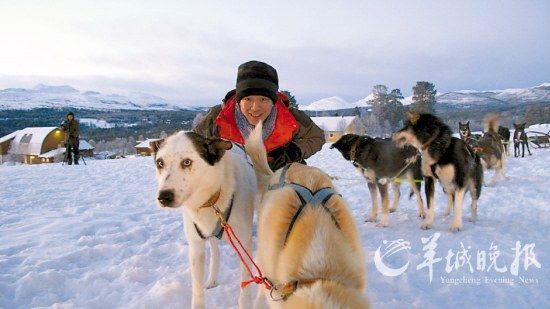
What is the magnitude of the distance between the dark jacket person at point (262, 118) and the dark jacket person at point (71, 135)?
1397 cm

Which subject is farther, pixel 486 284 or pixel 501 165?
pixel 501 165

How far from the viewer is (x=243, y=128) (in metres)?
4.16

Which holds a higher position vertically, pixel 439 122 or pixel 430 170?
pixel 439 122

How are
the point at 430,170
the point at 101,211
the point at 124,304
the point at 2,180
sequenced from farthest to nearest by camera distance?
1. the point at 2,180
2. the point at 101,211
3. the point at 430,170
4. the point at 124,304

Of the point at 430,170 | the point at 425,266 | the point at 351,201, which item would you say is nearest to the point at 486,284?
the point at 425,266

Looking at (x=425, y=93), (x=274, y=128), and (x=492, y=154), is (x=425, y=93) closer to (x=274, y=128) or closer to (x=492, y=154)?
(x=492, y=154)

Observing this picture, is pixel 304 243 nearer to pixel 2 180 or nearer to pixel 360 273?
pixel 360 273

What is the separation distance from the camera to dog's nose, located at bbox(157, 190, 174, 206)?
248 centimetres

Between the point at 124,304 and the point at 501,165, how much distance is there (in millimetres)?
10604

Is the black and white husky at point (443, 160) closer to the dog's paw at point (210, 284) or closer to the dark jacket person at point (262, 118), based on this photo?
the dark jacket person at point (262, 118)

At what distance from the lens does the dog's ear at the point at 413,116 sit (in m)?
5.73

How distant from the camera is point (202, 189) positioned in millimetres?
2807

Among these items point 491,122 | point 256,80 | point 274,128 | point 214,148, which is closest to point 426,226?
point 274,128

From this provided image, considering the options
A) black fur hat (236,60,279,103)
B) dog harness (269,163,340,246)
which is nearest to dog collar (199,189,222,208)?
dog harness (269,163,340,246)
